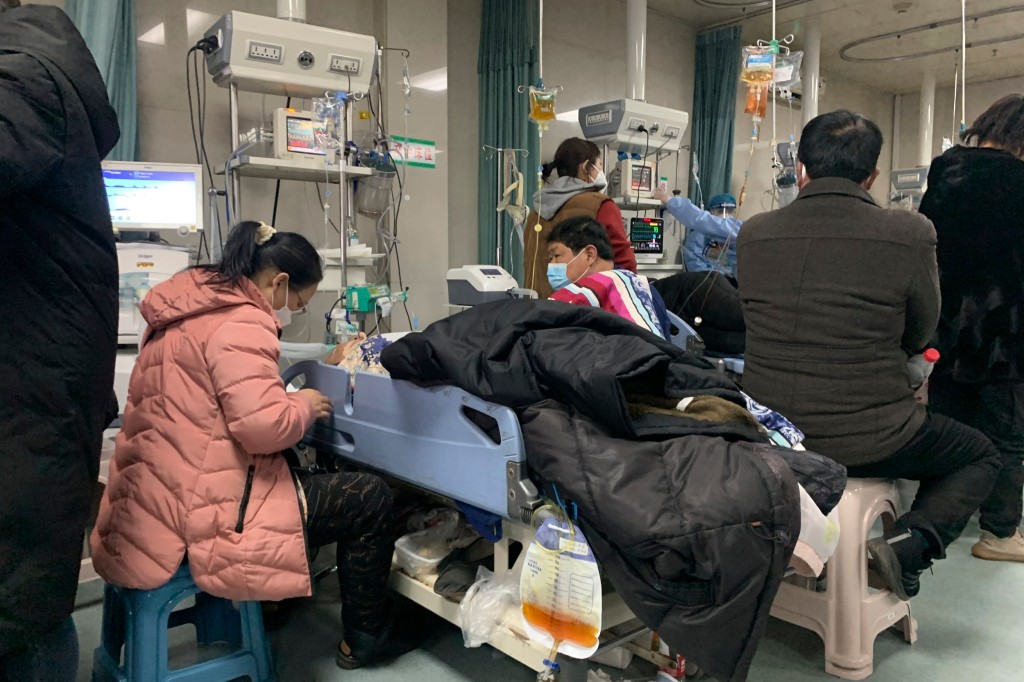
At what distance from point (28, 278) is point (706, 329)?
9.30ft

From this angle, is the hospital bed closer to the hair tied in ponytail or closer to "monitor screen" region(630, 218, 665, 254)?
the hair tied in ponytail

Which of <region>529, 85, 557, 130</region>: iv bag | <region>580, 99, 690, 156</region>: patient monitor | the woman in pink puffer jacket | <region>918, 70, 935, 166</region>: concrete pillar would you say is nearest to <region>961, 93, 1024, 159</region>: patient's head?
<region>529, 85, 557, 130</region>: iv bag

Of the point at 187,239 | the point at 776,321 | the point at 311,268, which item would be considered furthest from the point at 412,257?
the point at 776,321

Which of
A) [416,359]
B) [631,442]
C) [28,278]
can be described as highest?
[28,278]

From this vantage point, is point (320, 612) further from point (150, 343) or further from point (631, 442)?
point (631, 442)

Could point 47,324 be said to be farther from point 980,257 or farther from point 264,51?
point 980,257

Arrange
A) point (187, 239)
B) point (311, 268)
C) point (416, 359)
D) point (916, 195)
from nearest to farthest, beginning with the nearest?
point (416, 359), point (311, 268), point (187, 239), point (916, 195)

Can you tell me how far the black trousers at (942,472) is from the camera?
1893 millimetres

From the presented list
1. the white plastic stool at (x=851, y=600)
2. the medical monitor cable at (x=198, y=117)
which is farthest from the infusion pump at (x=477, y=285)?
the white plastic stool at (x=851, y=600)

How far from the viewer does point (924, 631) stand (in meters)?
2.14

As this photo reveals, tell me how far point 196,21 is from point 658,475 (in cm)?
328

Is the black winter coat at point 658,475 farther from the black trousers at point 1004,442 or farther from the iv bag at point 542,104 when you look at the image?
the iv bag at point 542,104

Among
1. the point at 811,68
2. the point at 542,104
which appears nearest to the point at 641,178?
the point at 542,104

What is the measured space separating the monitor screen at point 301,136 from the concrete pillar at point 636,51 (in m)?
2.65
